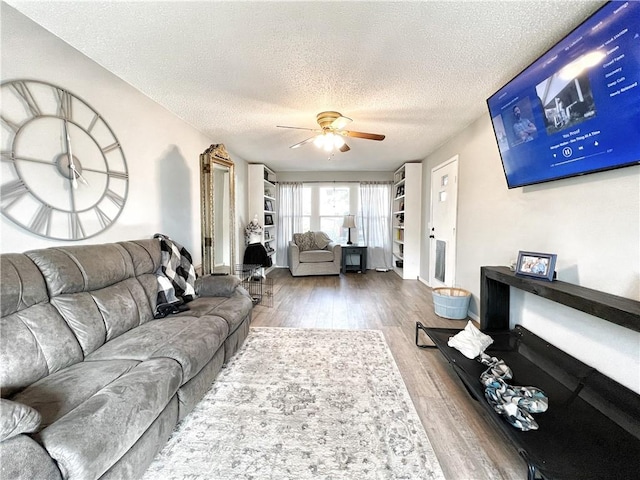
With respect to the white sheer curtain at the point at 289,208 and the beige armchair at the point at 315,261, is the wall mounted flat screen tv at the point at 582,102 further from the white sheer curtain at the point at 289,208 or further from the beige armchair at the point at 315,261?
the white sheer curtain at the point at 289,208

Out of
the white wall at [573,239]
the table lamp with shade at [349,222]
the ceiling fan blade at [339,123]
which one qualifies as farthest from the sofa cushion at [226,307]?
the table lamp with shade at [349,222]

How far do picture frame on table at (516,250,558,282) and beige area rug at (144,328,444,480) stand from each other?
4.09ft

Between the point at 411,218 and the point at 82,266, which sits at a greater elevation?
the point at 411,218

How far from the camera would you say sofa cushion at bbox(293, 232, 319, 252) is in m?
5.91

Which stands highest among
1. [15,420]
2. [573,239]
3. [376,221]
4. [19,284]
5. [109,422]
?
[376,221]

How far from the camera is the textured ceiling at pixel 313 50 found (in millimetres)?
1510

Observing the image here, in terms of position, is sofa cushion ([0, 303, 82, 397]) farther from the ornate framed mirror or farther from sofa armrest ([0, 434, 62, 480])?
the ornate framed mirror

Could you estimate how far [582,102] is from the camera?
1514 mm

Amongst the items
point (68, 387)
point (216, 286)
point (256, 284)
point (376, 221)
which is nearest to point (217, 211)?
point (216, 286)

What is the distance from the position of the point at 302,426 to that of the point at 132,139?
8.80ft

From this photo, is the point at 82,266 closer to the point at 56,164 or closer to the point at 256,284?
the point at 56,164

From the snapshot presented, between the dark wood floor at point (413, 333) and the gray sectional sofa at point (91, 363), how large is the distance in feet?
4.51

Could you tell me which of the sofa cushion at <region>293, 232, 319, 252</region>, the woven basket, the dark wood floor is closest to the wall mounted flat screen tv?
the woven basket

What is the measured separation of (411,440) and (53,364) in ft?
6.11
